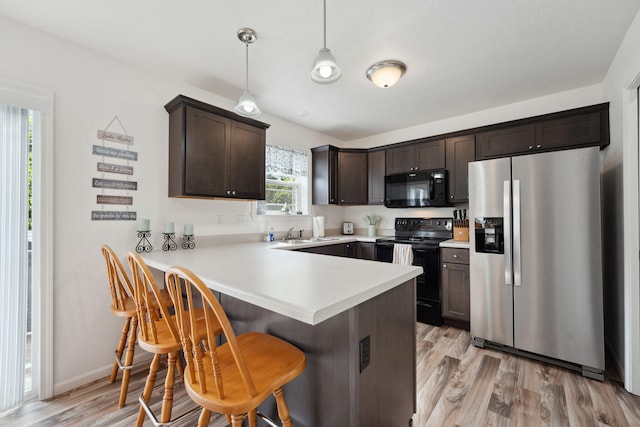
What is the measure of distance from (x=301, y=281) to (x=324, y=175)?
2994 millimetres

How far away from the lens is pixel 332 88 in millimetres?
2869

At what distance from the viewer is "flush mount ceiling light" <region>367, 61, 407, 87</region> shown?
2344 millimetres

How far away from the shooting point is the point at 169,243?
101 inches

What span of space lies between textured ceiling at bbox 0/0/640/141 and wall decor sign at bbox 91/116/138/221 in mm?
682

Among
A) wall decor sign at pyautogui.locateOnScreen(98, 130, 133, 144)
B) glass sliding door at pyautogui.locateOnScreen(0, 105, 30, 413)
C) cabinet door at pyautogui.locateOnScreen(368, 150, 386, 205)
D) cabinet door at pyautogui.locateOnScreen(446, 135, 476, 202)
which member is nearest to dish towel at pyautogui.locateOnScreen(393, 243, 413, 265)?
cabinet door at pyautogui.locateOnScreen(446, 135, 476, 202)

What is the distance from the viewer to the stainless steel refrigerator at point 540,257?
211 cm

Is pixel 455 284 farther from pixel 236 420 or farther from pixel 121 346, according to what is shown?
pixel 121 346

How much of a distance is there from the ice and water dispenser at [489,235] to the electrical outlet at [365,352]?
197 cm

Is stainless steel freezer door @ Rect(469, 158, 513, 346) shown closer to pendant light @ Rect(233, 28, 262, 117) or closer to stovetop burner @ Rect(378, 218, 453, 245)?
stovetop burner @ Rect(378, 218, 453, 245)

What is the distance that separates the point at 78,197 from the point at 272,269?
171cm

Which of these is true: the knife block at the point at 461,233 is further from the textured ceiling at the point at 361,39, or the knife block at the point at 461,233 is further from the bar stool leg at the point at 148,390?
the bar stool leg at the point at 148,390

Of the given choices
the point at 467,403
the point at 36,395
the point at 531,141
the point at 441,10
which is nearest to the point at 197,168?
the point at 36,395

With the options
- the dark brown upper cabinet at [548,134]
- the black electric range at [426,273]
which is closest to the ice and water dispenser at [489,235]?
the black electric range at [426,273]

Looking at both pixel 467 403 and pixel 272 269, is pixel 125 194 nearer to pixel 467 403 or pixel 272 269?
pixel 272 269
